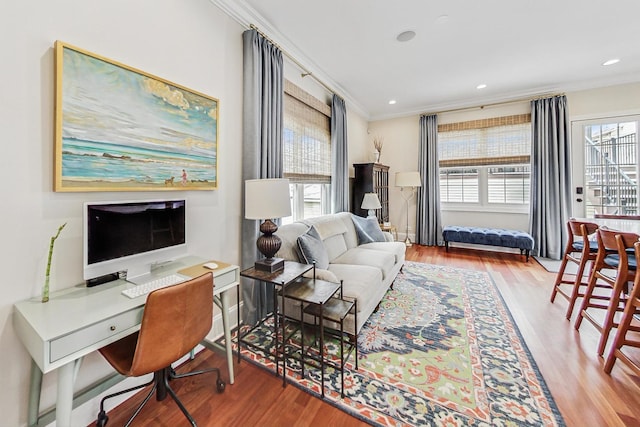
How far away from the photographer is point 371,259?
279 centimetres

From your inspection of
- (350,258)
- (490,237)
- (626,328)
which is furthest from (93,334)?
(490,237)

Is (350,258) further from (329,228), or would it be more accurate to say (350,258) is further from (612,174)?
(612,174)

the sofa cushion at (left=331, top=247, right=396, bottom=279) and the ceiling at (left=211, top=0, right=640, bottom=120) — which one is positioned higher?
the ceiling at (left=211, top=0, right=640, bottom=120)

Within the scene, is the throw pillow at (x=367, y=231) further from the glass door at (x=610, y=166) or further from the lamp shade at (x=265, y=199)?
the glass door at (x=610, y=166)

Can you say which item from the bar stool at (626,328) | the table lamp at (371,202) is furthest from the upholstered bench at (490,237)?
the bar stool at (626,328)

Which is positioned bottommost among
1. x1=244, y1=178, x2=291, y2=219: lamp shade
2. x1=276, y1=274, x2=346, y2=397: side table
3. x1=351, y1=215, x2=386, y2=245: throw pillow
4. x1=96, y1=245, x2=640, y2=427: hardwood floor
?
x1=96, y1=245, x2=640, y2=427: hardwood floor

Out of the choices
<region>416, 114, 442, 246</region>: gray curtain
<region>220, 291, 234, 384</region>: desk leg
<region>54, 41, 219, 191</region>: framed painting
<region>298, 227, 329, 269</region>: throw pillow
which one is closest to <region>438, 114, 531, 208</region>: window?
<region>416, 114, 442, 246</region>: gray curtain

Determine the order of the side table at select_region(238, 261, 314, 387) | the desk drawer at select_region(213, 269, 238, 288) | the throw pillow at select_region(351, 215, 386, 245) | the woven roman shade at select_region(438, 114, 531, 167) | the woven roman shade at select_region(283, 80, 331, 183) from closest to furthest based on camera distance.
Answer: the desk drawer at select_region(213, 269, 238, 288), the side table at select_region(238, 261, 314, 387), the woven roman shade at select_region(283, 80, 331, 183), the throw pillow at select_region(351, 215, 386, 245), the woven roman shade at select_region(438, 114, 531, 167)

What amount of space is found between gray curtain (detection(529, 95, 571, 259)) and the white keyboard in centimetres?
550

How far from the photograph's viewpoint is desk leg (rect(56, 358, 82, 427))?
0.96 metres

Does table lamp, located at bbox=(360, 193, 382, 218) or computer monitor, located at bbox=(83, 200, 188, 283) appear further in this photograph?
table lamp, located at bbox=(360, 193, 382, 218)

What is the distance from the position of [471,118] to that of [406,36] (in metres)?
2.94

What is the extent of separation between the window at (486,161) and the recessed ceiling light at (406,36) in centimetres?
276

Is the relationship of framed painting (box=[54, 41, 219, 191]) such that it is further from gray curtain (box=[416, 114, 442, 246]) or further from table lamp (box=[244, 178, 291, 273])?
gray curtain (box=[416, 114, 442, 246])
